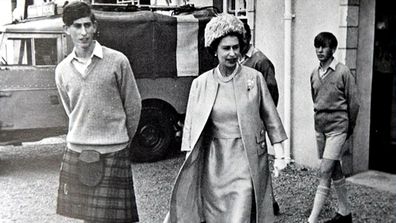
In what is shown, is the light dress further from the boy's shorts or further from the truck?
the truck

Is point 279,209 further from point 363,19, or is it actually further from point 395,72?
point 363,19

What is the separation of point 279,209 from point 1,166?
12.4ft

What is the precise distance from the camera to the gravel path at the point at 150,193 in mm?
4766

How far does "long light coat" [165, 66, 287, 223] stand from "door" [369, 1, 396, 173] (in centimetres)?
293

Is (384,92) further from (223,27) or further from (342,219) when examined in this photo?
(223,27)

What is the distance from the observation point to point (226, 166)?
119 inches

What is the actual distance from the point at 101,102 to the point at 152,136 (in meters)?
4.22

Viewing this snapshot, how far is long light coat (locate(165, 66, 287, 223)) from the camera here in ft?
9.79

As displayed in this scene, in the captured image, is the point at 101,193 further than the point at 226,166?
Yes

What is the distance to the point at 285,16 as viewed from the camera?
6609mm

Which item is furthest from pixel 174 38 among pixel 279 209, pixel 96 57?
pixel 96 57

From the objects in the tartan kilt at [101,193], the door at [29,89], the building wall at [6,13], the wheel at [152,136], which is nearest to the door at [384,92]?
the wheel at [152,136]

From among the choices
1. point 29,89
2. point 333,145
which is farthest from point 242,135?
point 29,89

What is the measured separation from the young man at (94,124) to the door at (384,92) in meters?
3.38
